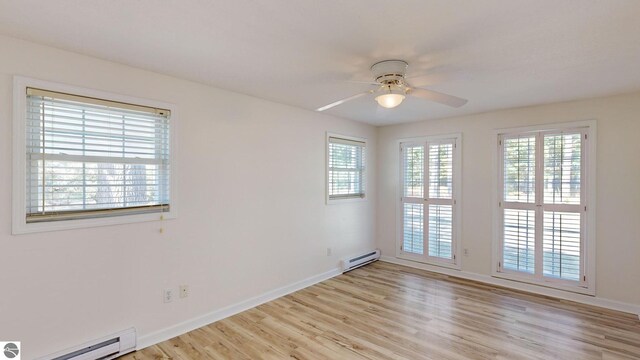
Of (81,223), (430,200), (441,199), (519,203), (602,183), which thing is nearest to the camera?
(81,223)

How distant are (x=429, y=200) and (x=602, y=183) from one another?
1.98 meters

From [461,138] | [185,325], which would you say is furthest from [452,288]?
[185,325]

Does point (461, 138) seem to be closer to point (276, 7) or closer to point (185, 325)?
point (276, 7)

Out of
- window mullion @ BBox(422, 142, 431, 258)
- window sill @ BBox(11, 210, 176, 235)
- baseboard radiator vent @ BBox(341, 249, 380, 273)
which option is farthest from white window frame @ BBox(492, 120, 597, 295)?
window sill @ BBox(11, 210, 176, 235)

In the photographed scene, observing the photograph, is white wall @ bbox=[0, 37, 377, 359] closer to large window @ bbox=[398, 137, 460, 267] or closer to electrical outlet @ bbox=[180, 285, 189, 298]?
electrical outlet @ bbox=[180, 285, 189, 298]

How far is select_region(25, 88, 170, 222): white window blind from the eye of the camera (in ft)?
6.96

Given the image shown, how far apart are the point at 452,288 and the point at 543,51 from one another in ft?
9.61

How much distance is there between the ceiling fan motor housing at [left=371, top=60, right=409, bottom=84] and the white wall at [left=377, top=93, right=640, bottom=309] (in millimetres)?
2459

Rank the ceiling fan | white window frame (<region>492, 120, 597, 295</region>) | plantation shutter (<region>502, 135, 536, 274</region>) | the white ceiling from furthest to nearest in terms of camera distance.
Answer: plantation shutter (<region>502, 135, 536, 274</region>)
white window frame (<region>492, 120, 597, 295</region>)
the ceiling fan
the white ceiling

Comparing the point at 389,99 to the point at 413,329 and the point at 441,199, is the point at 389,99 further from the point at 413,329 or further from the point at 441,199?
the point at 441,199

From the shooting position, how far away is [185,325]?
111 inches

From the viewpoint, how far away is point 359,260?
4.84m

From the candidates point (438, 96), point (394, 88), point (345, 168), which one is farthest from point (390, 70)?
point (345, 168)

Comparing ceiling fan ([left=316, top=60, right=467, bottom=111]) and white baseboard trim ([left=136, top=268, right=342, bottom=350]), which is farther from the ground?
ceiling fan ([left=316, top=60, right=467, bottom=111])
